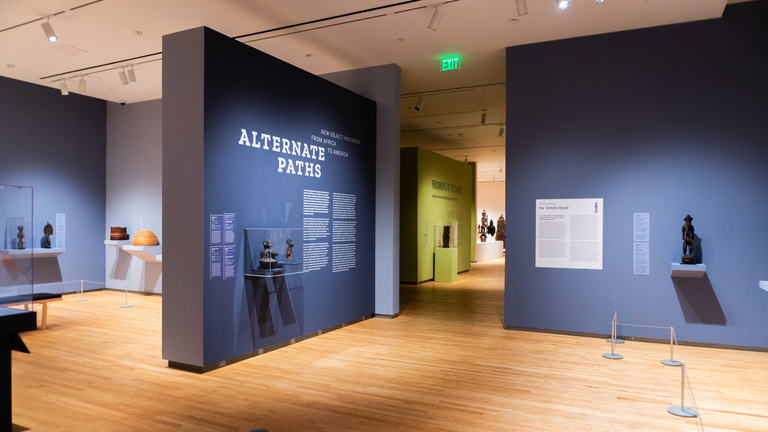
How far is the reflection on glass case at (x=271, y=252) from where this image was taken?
5.32 meters

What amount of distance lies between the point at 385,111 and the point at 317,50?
1.41m

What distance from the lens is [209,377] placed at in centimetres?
465

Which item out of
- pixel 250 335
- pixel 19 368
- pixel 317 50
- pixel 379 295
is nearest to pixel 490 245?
pixel 379 295

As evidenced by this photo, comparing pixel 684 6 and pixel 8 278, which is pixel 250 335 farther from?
pixel 684 6

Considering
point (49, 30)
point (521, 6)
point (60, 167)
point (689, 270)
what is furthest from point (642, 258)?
point (60, 167)

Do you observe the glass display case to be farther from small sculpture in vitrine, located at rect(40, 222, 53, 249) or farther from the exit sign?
small sculpture in vitrine, located at rect(40, 222, 53, 249)

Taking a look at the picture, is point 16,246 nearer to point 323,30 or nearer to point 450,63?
point 323,30

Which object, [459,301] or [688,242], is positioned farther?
[459,301]

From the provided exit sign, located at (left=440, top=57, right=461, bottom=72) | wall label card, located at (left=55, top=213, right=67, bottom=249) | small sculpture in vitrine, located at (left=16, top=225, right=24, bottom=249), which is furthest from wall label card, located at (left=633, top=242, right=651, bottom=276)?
wall label card, located at (left=55, top=213, right=67, bottom=249)

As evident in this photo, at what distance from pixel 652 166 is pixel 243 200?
5.10 meters

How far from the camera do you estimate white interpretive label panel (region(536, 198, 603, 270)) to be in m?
6.49

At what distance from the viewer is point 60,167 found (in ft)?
32.1

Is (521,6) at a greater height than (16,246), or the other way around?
(521,6)

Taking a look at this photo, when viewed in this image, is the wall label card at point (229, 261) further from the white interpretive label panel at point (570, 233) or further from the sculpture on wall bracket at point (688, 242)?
the sculpture on wall bracket at point (688, 242)
